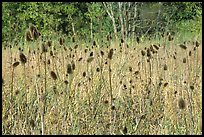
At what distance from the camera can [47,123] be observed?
2791 mm

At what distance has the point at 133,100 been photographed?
333 centimetres

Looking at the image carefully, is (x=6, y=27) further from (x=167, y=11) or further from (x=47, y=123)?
(x=47, y=123)

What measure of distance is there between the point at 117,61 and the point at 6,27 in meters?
7.93

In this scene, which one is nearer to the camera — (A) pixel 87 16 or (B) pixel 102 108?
(B) pixel 102 108

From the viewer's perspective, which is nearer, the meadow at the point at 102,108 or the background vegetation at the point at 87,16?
the meadow at the point at 102,108

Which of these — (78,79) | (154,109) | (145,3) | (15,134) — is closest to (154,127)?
(154,109)

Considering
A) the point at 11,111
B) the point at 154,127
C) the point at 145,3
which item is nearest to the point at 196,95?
the point at 154,127

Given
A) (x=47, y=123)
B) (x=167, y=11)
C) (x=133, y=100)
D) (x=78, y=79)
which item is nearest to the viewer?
(x=47, y=123)

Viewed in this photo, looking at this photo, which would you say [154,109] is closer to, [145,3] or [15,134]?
[15,134]

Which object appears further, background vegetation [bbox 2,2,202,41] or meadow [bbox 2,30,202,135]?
background vegetation [bbox 2,2,202,41]

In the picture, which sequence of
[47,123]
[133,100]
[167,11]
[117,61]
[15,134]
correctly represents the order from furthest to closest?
[167,11]
[117,61]
[133,100]
[47,123]
[15,134]

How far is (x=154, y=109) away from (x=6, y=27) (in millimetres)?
9387

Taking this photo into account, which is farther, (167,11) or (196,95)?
(167,11)

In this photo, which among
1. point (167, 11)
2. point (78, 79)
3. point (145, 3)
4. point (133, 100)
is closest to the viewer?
point (133, 100)
